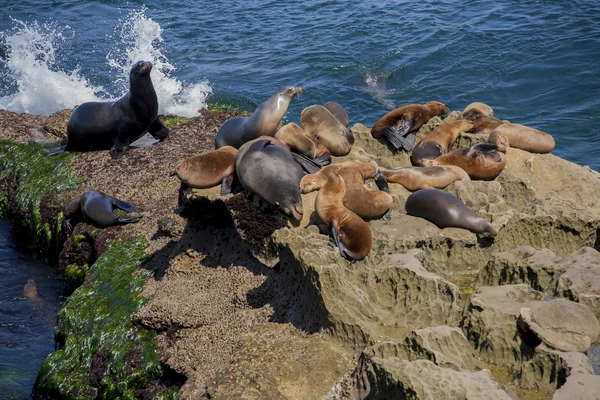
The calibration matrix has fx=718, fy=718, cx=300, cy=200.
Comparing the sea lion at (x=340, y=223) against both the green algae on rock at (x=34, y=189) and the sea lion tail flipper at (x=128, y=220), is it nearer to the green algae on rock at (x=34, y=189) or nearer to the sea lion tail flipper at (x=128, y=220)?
the sea lion tail flipper at (x=128, y=220)

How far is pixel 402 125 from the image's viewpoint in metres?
8.55

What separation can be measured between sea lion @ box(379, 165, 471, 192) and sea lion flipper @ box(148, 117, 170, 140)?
14.4 ft

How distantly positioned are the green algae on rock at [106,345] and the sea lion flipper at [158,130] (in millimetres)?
3148

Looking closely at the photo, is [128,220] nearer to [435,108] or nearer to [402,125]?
[402,125]

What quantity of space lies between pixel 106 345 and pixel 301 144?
9.06ft

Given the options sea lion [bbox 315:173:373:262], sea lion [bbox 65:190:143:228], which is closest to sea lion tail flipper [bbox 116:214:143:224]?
sea lion [bbox 65:190:143:228]

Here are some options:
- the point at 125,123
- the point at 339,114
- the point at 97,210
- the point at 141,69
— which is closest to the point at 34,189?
the point at 125,123

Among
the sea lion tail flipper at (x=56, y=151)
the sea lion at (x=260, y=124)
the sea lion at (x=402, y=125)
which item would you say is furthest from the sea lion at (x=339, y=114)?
the sea lion tail flipper at (x=56, y=151)

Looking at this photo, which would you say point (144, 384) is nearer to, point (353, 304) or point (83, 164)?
point (353, 304)

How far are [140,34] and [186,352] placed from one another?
14979 mm

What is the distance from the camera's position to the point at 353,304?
204 inches

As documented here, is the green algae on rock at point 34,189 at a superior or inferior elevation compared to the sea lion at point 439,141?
inferior

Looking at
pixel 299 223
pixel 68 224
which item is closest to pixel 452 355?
pixel 299 223

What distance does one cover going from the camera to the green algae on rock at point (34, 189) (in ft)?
31.0
